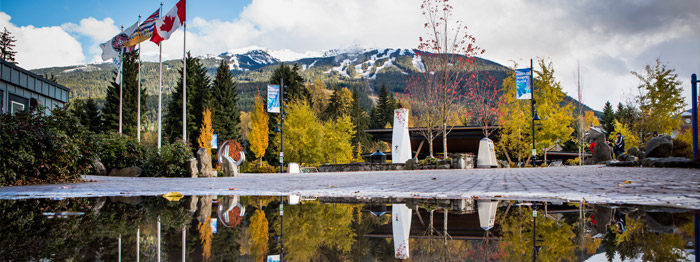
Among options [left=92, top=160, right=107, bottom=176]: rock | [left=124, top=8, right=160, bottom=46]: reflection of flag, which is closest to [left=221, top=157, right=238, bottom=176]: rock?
[left=92, top=160, right=107, bottom=176]: rock

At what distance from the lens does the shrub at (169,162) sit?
62.8ft

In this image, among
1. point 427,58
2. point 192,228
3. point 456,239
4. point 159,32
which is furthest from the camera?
point 427,58

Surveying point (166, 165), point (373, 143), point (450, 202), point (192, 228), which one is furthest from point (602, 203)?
point (373, 143)

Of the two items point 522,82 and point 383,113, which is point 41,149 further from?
point 383,113

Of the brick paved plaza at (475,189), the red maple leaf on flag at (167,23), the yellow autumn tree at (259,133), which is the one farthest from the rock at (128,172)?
the yellow autumn tree at (259,133)

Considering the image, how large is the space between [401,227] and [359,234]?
473 millimetres

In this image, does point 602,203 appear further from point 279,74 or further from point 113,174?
point 279,74

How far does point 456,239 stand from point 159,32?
25777 millimetres

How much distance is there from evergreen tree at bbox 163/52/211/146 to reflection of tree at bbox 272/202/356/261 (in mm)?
45899

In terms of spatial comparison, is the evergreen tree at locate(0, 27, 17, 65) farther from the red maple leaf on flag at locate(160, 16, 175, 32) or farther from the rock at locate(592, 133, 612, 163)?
the rock at locate(592, 133, 612, 163)

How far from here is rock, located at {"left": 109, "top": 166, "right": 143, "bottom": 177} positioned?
18.9 metres

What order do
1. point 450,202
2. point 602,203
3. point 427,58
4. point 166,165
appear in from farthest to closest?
point 427,58, point 166,165, point 450,202, point 602,203

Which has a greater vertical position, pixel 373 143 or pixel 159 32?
pixel 159 32

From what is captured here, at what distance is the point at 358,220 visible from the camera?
13.1ft
